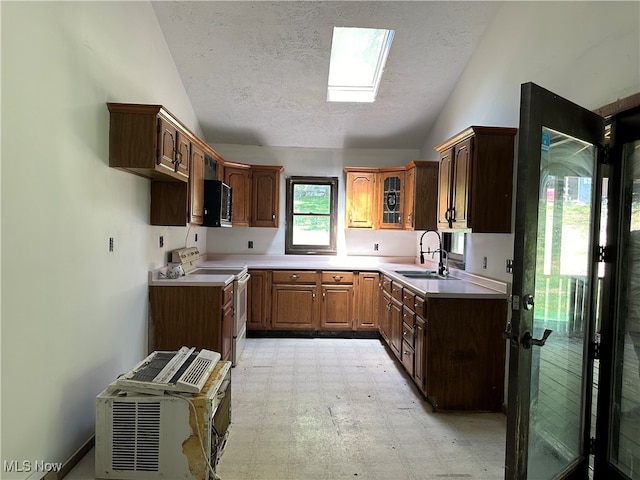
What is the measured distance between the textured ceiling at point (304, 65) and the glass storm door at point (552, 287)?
197 cm

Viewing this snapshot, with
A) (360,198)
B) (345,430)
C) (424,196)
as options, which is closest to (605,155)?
(345,430)

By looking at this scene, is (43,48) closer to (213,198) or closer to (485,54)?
(213,198)

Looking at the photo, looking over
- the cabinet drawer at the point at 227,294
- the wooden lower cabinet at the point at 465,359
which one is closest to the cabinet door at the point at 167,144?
the cabinet drawer at the point at 227,294

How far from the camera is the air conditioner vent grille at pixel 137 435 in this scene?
75.7 inches

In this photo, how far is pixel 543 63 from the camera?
102 inches

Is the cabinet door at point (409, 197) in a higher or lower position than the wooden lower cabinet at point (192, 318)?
higher

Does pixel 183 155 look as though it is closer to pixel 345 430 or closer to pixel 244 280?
pixel 244 280

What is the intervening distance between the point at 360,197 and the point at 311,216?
2.51 ft

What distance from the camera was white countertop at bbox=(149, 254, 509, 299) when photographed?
295cm

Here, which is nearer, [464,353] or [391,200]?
[464,353]

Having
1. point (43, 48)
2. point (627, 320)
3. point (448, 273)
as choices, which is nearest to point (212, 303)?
point (43, 48)

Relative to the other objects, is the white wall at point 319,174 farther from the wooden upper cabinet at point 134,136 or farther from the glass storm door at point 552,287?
the glass storm door at point 552,287

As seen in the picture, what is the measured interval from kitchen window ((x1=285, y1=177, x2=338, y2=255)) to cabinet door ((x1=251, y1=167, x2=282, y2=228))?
366 millimetres

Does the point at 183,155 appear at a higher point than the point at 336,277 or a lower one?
higher
